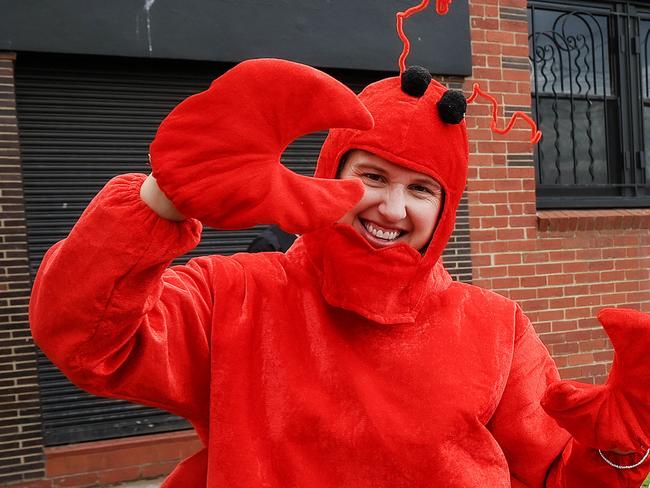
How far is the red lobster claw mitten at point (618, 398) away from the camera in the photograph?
1.38 meters

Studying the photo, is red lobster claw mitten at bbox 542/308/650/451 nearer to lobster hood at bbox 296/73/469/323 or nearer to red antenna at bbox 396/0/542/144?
lobster hood at bbox 296/73/469/323

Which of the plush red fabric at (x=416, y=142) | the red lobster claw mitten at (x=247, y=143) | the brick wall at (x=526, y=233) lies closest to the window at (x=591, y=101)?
the brick wall at (x=526, y=233)

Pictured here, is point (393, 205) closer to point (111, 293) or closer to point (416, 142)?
point (416, 142)

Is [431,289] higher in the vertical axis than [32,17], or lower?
lower

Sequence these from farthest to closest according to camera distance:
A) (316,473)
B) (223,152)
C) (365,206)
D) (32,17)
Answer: (32,17) < (365,206) < (316,473) < (223,152)

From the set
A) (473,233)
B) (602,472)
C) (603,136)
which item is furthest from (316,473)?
(603,136)

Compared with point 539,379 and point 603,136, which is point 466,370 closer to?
point 539,379

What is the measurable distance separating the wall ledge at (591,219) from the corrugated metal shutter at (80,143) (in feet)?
9.33

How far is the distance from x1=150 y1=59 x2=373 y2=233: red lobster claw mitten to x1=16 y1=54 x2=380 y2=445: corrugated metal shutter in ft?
12.7

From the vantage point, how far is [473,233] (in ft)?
18.0

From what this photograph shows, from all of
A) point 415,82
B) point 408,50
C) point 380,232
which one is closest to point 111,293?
point 380,232

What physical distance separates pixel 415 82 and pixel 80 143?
3594mm

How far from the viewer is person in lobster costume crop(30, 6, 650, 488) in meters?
1.05

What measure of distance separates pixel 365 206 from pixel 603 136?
5.32 meters
